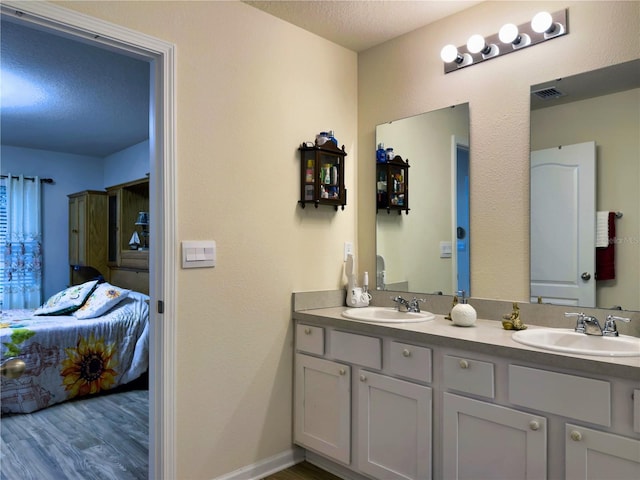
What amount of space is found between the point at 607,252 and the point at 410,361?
93 cm

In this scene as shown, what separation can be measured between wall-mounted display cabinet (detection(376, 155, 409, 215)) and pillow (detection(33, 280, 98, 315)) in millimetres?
3146

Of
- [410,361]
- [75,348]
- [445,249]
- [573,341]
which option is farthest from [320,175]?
[75,348]

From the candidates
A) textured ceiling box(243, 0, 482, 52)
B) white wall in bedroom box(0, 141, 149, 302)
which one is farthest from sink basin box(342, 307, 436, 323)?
white wall in bedroom box(0, 141, 149, 302)

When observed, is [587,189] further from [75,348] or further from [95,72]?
[75,348]

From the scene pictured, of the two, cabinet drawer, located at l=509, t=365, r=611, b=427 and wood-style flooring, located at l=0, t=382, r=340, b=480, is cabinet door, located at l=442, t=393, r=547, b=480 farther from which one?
wood-style flooring, located at l=0, t=382, r=340, b=480

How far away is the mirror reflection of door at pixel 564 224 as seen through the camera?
1956 mm

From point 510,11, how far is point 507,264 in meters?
1.21

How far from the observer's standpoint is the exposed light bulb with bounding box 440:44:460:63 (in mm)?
2336

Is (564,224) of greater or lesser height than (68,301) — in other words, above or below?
above

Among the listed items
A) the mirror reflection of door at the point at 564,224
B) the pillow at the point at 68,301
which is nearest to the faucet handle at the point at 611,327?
the mirror reflection of door at the point at 564,224

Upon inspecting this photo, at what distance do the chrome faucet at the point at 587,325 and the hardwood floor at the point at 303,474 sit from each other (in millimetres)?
1385

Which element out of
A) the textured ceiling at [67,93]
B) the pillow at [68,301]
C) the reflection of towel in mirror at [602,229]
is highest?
the textured ceiling at [67,93]

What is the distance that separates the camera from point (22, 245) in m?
5.42

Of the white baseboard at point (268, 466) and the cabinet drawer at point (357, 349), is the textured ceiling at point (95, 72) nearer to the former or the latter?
the cabinet drawer at point (357, 349)
